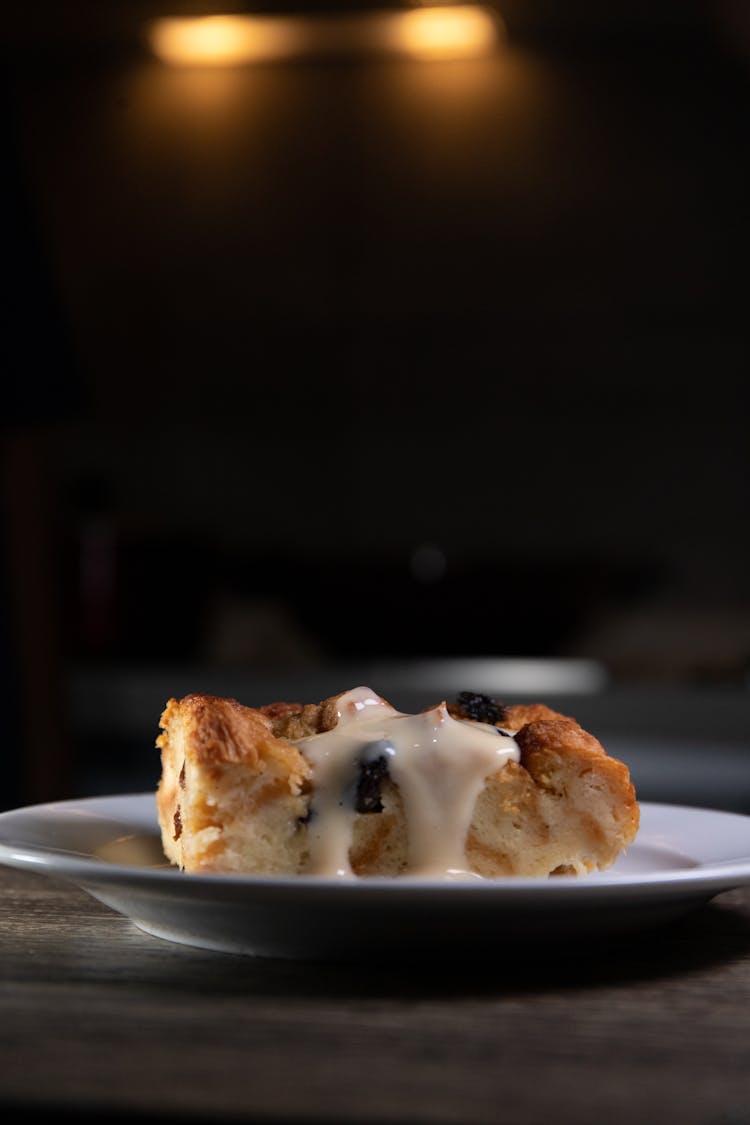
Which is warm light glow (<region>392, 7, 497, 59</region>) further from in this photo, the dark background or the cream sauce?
the cream sauce

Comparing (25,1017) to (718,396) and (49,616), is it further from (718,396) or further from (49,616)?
(718,396)

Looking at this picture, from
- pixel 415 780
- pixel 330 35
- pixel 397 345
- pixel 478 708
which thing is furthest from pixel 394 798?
pixel 330 35

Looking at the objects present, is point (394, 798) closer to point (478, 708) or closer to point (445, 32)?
point (478, 708)

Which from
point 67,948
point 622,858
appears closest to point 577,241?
point 622,858

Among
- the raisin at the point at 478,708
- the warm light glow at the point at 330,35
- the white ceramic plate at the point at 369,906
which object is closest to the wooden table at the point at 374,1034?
the white ceramic plate at the point at 369,906

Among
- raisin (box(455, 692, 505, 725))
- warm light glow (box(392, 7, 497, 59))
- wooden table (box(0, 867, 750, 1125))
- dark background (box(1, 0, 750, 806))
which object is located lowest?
wooden table (box(0, 867, 750, 1125))

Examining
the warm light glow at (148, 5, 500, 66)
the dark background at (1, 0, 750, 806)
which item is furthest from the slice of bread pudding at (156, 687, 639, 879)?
the warm light glow at (148, 5, 500, 66)
